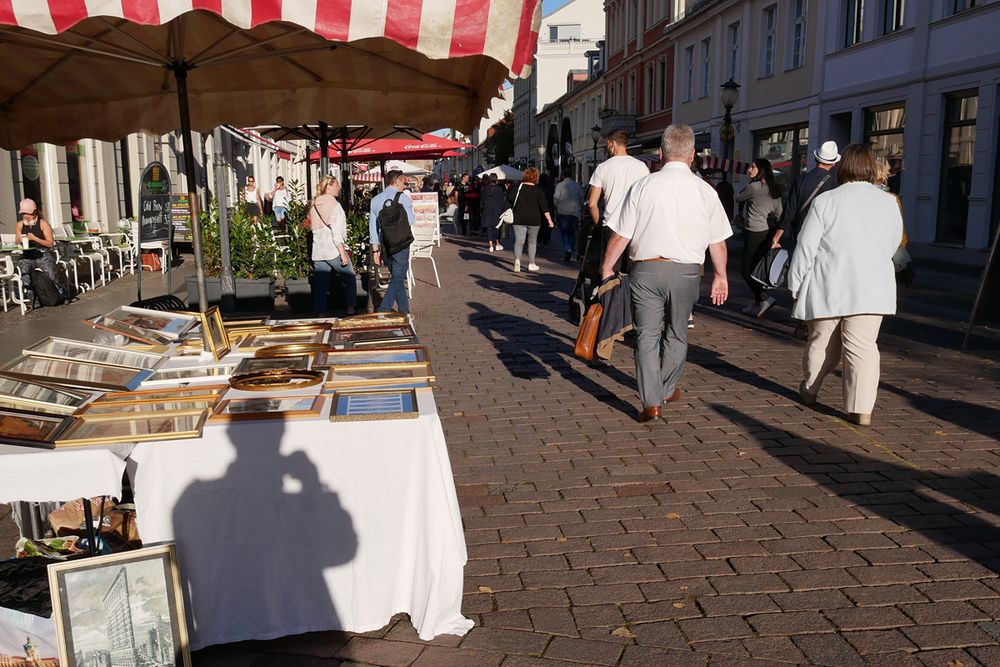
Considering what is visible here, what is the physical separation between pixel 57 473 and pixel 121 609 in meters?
0.46

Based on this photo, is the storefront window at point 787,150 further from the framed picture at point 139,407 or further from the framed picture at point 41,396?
the framed picture at point 41,396

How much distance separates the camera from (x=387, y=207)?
1016 centimetres

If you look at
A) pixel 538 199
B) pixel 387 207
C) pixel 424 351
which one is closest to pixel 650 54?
pixel 538 199

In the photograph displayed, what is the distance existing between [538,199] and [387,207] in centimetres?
583

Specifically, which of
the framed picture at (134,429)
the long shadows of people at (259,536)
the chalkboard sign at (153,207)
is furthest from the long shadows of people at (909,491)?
the chalkboard sign at (153,207)

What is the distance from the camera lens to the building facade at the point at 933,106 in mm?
16672

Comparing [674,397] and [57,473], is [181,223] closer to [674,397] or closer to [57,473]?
[674,397]

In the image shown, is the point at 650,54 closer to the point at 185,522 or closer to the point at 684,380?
the point at 684,380

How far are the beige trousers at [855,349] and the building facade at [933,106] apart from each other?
11708 millimetres

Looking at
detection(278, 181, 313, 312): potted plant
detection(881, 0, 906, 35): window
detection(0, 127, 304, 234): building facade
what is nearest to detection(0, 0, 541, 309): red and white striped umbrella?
detection(278, 181, 313, 312): potted plant

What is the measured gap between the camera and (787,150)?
2659 cm

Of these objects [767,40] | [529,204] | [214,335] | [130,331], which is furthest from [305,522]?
[767,40]

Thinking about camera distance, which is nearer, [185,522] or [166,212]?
[185,522]

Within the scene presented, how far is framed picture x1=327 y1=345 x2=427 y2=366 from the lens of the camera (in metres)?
3.80
